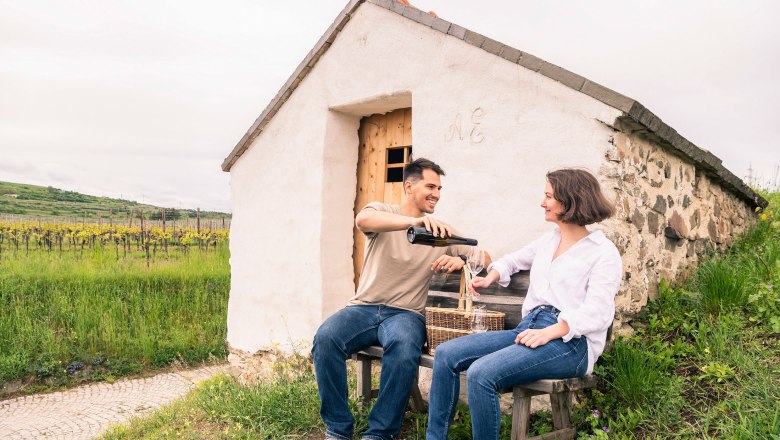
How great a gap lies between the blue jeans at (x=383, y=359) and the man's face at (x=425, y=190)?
670mm

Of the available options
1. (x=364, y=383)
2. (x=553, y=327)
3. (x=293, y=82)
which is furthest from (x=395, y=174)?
(x=553, y=327)

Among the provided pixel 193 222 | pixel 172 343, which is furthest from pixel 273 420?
pixel 193 222

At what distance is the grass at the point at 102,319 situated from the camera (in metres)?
8.54

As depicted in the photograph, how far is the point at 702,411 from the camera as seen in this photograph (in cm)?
333

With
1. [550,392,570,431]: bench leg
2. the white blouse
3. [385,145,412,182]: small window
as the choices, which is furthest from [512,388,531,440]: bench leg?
[385,145,412,182]: small window

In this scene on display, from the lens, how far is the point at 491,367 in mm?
2773

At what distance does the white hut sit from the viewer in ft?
12.9

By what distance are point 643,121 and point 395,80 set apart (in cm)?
208

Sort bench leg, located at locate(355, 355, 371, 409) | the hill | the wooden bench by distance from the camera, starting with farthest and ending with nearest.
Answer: the hill < bench leg, located at locate(355, 355, 371, 409) < the wooden bench

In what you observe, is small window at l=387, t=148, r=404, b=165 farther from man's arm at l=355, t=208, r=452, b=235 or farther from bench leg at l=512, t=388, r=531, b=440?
bench leg at l=512, t=388, r=531, b=440

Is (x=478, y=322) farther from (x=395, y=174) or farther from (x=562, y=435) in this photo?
(x=395, y=174)

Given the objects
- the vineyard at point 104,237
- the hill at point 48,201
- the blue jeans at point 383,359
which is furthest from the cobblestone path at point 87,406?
the hill at point 48,201

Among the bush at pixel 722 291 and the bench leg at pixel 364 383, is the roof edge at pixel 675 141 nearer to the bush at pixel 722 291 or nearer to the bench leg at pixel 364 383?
the bush at pixel 722 291

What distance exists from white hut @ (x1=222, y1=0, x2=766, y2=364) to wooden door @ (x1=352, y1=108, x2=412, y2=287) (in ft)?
0.05
